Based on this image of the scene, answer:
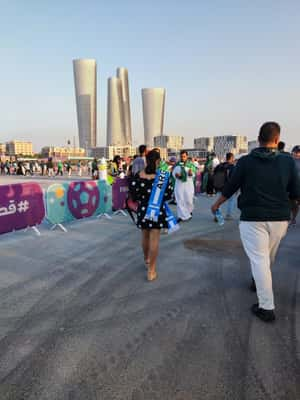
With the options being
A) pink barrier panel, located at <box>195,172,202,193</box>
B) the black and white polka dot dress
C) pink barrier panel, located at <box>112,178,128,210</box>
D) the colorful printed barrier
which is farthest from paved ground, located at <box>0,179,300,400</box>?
pink barrier panel, located at <box>195,172,202,193</box>

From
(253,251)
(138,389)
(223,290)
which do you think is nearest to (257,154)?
(253,251)


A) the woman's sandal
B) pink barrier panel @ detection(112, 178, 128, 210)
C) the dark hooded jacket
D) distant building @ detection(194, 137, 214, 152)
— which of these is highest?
distant building @ detection(194, 137, 214, 152)

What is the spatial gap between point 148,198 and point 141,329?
1.75 meters

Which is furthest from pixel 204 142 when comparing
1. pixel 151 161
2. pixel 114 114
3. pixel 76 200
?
pixel 151 161

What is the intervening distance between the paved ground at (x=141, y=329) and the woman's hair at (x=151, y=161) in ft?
4.97

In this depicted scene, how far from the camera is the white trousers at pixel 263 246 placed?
2.76 metres

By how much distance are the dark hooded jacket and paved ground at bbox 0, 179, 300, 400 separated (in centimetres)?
113

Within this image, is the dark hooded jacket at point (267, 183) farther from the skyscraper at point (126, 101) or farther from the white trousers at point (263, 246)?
the skyscraper at point (126, 101)

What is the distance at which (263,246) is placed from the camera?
2771 mm

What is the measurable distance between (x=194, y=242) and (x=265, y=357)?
11.4ft

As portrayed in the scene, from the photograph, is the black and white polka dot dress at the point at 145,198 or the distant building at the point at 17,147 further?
the distant building at the point at 17,147

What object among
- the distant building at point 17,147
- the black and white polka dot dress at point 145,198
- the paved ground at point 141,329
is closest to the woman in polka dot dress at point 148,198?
the black and white polka dot dress at point 145,198

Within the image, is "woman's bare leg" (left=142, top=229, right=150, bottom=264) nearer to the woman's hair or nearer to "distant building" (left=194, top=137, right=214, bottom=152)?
the woman's hair

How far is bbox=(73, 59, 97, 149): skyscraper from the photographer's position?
527 ft
